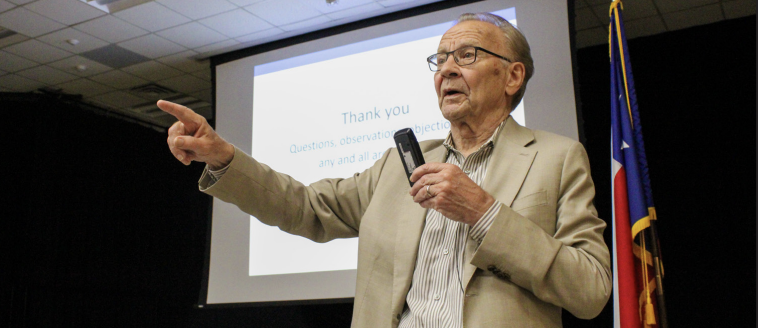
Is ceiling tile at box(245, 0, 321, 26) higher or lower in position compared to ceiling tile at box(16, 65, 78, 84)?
higher

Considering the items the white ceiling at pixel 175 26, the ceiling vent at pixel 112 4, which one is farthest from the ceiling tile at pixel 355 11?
the ceiling vent at pixel 112 4

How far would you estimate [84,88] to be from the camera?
5668mm

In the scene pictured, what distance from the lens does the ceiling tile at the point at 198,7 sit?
4.09 m

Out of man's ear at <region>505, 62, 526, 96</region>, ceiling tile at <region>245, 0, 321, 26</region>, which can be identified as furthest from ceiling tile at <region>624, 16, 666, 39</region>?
man's ear at <region>505, 62, 526, 96</region>

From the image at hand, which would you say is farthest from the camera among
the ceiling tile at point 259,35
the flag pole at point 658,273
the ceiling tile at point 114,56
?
A: the ceiling tile at point 114,56

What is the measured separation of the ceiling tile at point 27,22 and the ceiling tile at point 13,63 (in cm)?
55

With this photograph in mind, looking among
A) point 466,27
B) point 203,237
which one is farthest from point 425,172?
point 203,237

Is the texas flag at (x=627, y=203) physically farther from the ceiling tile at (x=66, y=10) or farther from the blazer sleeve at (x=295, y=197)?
the ceiling tile at (x=66, y=10)

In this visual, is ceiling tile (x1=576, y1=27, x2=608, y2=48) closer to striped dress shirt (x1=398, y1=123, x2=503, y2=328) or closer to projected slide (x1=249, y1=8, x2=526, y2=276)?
projected slide (x1=249, y1=8, x2=526, y2=276)

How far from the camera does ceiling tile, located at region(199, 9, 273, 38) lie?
4.25 meters

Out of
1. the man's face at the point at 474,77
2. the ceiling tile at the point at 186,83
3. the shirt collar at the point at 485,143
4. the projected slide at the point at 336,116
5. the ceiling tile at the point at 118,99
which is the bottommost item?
the shirt collar at the point at 485,143

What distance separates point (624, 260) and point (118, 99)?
5.47 m

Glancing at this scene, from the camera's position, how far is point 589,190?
1.21 metres

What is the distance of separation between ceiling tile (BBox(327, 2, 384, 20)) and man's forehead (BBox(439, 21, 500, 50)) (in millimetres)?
2718
